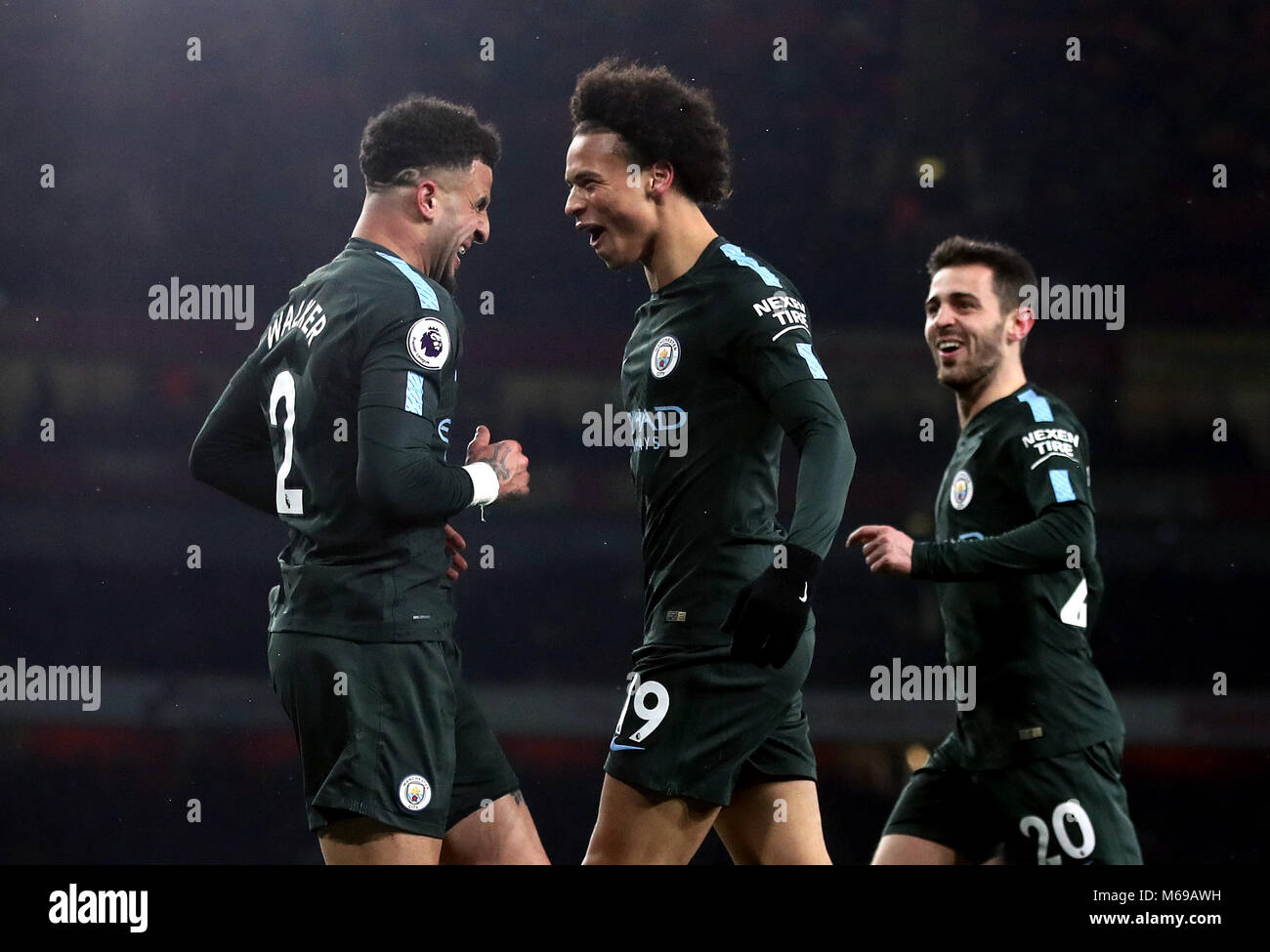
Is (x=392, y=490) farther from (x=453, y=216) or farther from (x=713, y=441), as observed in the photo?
(x=453, y=216)

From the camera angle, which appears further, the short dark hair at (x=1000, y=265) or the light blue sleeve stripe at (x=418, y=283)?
the short dark hair at (x=1000, y=265)

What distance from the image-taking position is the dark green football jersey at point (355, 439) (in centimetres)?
244

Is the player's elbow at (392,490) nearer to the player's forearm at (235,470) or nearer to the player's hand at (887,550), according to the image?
the player's forearm at (235,470)

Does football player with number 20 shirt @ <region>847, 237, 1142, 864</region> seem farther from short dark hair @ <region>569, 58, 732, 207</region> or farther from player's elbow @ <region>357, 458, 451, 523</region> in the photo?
player's elbow @ <region>357, 458, 451, 523</region>

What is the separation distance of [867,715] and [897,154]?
8.19 ft

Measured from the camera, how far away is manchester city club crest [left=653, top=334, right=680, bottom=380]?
8.20 ft

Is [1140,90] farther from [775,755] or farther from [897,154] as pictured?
[775,755]

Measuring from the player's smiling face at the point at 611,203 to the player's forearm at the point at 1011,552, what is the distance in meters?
0.98

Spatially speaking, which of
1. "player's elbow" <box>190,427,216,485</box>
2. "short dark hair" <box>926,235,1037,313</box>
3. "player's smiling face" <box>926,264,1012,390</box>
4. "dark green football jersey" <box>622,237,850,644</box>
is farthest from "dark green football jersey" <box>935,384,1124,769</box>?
"player's elbow" <box>190,427,216,485</box>

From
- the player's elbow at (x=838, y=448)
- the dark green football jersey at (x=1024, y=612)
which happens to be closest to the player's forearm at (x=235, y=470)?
the player's elbow at (x=838, y=448)

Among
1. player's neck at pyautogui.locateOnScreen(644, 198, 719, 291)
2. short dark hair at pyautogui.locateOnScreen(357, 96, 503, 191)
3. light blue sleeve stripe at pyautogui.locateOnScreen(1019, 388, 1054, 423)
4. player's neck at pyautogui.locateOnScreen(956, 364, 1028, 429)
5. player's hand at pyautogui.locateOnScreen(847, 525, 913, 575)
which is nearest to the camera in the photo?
player's neck at pyautogui.locateOnScreen(644, 198, 719, 291)

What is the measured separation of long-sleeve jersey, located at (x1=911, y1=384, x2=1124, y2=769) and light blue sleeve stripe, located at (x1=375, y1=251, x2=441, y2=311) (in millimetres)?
1255

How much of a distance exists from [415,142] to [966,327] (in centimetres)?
158

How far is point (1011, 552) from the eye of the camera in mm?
3098
